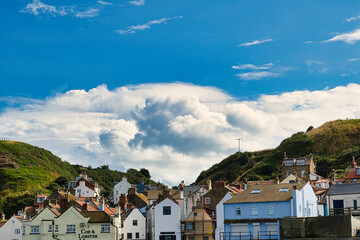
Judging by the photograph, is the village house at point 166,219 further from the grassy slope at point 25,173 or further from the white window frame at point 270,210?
the grassy slope at point 25,173

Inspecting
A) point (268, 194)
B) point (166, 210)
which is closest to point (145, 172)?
point (166, 210)

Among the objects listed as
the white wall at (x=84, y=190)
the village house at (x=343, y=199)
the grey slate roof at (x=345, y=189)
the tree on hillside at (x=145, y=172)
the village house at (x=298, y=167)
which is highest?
the tree on hillside at (x=145, y=172)

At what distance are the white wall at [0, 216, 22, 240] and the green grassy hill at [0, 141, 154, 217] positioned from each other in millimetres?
25107

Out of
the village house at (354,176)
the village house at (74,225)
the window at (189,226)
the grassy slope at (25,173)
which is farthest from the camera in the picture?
the grassy slope at (25,173)

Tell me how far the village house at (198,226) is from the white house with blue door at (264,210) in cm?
594

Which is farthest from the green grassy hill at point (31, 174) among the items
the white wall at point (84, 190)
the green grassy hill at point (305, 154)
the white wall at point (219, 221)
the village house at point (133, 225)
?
the white wall at point (219, 221)

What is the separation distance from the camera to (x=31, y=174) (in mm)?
139000

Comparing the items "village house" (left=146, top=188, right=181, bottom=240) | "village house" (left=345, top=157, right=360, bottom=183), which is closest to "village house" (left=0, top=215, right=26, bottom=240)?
"village house" (left=146, top=188, right=181, bottom=240)

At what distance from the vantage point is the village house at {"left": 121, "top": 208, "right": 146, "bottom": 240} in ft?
242

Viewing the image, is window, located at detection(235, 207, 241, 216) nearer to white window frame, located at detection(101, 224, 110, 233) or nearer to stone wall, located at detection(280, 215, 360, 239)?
stone wall, located at detection(280, 215, 360, 239)

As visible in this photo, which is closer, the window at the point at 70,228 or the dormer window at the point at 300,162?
the window at the point at 70,228

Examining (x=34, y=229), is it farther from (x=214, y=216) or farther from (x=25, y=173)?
(x=25, y=173)

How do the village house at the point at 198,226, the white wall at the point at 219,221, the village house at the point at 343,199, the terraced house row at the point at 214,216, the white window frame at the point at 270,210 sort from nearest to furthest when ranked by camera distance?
the terraced house row at the point at 214,216 < the white window frame at the point at 270,210 < the village house at the point at 343,199 < the white wall at the point at 219,221 < the village house at the point at 198,226

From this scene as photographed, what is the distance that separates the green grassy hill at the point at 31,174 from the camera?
11027 centimetres
